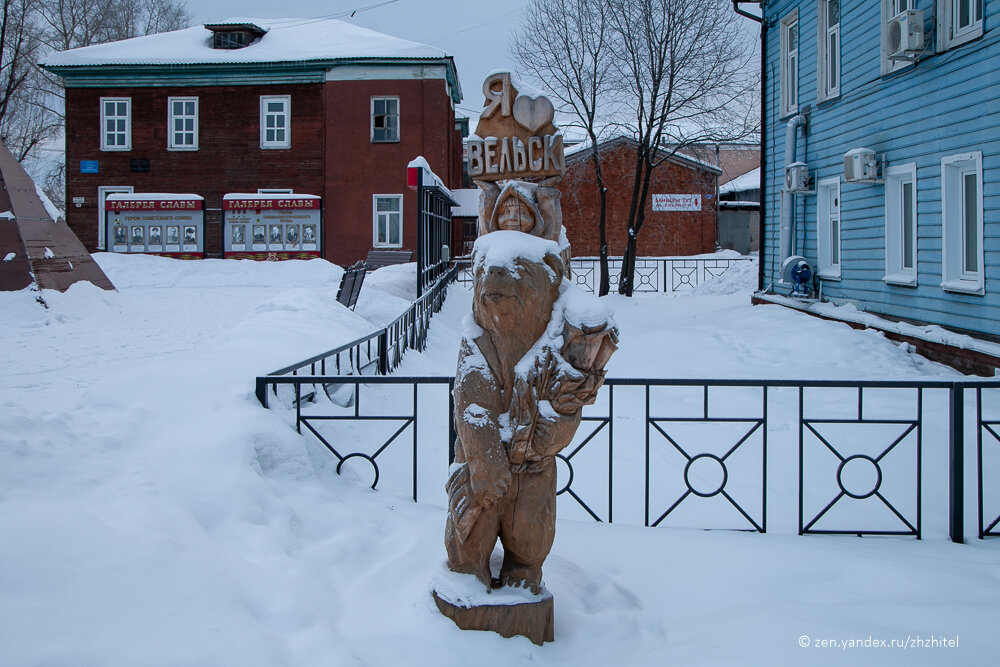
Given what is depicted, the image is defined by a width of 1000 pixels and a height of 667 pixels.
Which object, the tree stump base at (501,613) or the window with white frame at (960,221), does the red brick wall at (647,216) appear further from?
the tree stump base at (501,613)

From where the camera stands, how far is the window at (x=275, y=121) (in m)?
25.8

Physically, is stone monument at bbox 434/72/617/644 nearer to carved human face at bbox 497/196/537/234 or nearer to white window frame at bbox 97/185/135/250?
carved human face at bbox 497/196/537/234

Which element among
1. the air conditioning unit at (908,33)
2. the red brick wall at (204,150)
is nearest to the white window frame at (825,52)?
the air conditioning unit at (908,33)

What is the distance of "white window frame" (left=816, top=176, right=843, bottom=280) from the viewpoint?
14.4 metres

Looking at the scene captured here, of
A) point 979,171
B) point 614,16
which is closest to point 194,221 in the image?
point 614,16

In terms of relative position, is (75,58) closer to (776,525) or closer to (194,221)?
(194,221)

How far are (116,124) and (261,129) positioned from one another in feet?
15.2

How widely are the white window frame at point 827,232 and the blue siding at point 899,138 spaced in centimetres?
22

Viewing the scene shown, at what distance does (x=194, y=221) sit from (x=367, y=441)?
20.6 meters

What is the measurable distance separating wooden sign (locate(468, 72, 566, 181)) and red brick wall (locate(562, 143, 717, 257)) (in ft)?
97.4

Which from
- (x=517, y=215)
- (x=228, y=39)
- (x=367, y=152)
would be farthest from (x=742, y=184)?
(x=517, y=215)

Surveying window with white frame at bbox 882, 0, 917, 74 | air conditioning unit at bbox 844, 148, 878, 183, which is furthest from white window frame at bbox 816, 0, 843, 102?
air conditioning unit at bbox 844, 148, 878, 183

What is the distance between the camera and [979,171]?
9898 mm

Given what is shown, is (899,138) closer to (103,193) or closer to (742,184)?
(103,193)
